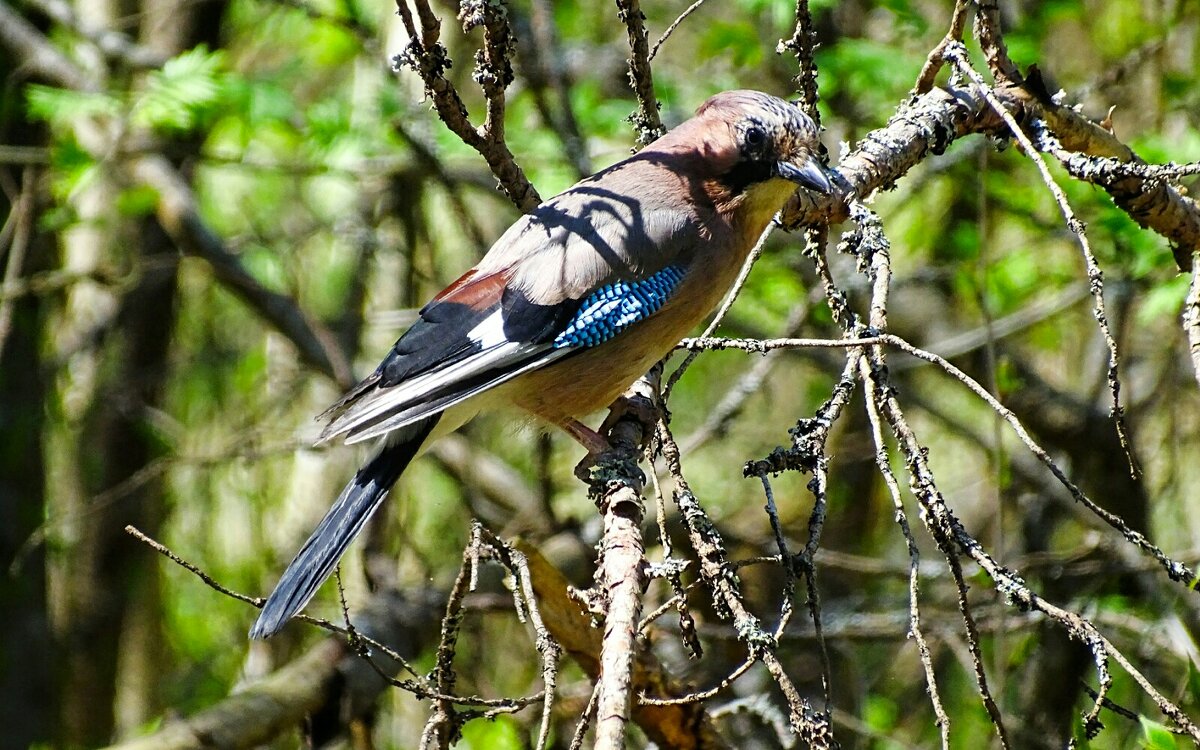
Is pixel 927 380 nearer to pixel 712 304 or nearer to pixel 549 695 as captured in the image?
pixel 712 304

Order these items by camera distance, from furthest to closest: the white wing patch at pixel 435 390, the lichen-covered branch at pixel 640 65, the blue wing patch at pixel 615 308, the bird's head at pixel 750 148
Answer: the blue wing patch at pixel 615 308, the bird's head at pixel 750 148, the white wing patch at pixel 435 390, the lichen-covered branch at pixel 640 65

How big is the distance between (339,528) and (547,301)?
0.98 m

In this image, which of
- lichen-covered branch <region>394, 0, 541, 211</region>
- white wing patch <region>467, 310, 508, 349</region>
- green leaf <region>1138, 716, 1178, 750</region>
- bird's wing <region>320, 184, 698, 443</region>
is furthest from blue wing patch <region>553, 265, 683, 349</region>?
green leaf <region>1138, 716, 1178, 750</region>

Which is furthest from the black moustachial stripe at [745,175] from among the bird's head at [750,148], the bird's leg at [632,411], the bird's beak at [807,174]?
the bird's leg at [632,411]

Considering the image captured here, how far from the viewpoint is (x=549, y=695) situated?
236 centimetres

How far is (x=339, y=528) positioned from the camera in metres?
3.84

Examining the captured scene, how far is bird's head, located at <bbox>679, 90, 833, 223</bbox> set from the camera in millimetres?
3949

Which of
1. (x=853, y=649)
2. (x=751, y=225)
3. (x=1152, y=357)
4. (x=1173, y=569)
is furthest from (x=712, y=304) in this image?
(x=1152, y=357)

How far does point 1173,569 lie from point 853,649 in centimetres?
372

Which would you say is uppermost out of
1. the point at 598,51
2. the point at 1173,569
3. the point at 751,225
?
the point at 598,51

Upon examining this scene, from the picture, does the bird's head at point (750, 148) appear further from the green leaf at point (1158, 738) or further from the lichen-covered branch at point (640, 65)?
the green leaf at point (1158, 738)

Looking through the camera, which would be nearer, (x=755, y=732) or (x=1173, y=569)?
(x=1173, y=569)

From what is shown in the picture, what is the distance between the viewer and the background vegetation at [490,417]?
18.5 feet

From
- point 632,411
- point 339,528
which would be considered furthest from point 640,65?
point 339,528
